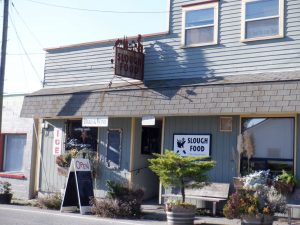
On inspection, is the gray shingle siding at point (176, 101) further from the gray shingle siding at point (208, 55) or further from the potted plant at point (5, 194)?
the potted plant at point (5, 194)

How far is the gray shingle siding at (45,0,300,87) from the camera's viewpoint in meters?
14.5

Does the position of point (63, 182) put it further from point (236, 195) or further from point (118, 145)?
point (236, 195)

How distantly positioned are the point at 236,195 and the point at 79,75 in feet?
28.5

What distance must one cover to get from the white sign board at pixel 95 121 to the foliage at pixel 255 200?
5065 millimetres

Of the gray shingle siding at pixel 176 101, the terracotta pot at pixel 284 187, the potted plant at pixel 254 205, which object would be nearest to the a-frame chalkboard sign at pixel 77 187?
the gray shingle siding at pixel 176 101

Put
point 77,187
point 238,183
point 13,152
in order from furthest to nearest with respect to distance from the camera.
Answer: point 13,152 → point 77,187 → point 238,183

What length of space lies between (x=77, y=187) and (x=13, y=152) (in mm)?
6827

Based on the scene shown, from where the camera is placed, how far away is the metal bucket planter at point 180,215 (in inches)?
499

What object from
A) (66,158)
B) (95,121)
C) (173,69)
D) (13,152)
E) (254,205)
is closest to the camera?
(254,205)

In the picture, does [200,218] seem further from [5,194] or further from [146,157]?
[5,194]

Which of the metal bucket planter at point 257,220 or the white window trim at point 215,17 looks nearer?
the metal bucket planter at point 257,220

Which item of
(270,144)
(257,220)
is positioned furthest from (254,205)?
(270,144)

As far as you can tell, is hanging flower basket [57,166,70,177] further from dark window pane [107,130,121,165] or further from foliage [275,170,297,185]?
foliage [275,170,297,185]

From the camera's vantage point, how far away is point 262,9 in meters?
15.2
